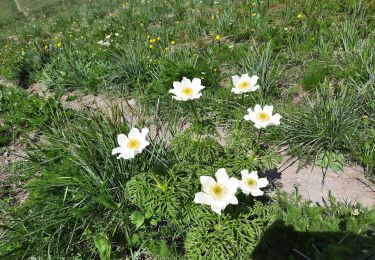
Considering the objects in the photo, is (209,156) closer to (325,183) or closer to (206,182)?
(206,182)

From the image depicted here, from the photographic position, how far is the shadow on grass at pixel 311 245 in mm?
2089

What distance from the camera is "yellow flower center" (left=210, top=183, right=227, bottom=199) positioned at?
2158 mm

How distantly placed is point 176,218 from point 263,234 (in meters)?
0.72

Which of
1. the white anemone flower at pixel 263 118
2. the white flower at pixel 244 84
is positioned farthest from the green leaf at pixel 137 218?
the white flower at pixel 244 84

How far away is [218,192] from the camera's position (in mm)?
2168

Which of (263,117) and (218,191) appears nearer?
(218,191)

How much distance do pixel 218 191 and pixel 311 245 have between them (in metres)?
0.85

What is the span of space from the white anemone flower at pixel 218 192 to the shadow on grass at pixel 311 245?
559 mm

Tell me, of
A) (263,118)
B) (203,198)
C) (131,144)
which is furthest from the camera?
(263,118)

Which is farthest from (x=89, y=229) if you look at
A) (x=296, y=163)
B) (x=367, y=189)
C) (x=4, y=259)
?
(x=367, y=189)

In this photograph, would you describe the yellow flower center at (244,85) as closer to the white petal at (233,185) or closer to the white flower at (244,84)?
the white flower at (244,84)

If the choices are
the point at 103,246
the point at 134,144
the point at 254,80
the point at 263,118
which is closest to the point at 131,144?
the point at 134,144

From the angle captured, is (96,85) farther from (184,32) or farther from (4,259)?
(4,259)

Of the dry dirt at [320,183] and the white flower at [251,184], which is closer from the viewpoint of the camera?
the white flower at [251,184]
